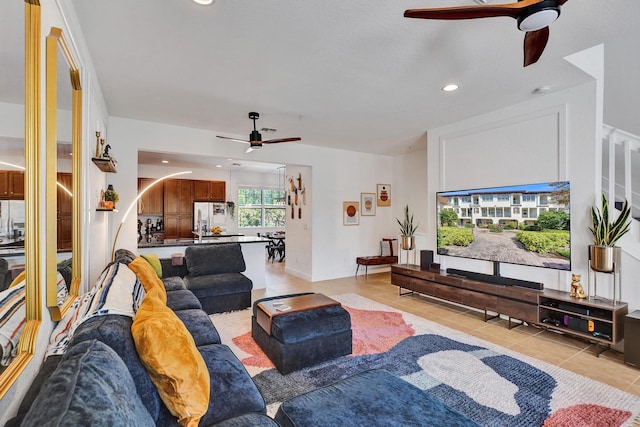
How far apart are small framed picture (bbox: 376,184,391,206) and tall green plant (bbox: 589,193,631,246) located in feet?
13.8

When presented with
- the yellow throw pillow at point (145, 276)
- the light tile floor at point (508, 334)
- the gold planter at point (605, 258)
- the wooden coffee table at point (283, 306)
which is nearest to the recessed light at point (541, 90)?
the gold planter at point (605, 258)

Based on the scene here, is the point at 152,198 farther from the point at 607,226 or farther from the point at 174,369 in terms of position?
the point at 607,226

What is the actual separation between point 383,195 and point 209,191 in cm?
508

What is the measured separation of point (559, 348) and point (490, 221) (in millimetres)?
1578

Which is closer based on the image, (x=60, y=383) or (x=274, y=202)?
(x=60, y=383)

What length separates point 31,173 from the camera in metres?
1.23

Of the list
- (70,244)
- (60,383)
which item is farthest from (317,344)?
(60,383)

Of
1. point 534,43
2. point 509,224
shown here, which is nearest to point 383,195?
point 509,224

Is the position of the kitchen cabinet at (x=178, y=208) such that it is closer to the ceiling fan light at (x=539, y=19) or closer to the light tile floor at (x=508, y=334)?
the light tile floor at (x=508, y=334)

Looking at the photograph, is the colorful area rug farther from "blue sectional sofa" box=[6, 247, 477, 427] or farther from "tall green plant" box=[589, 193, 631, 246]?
"tall green plant" box=[589, 193, 631, 246]

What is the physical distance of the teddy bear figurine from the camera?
127 inches

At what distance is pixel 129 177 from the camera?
4.45 m

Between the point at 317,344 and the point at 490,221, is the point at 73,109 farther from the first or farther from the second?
the point at 490,221

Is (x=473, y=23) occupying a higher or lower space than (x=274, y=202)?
higher
